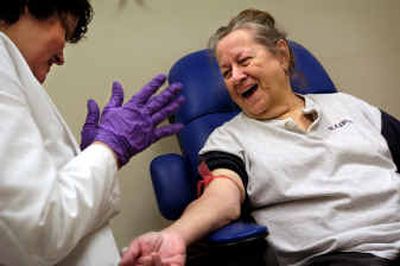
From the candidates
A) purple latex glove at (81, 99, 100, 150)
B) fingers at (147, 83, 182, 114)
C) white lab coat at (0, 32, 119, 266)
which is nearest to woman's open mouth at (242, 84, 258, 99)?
fingers at (147, 83, 182, 114)

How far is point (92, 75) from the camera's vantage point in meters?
2.08

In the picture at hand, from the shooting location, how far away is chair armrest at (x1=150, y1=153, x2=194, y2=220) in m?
1.74

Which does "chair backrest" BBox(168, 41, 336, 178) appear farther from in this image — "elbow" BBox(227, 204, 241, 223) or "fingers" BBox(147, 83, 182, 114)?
"fingers" BBox(147, 83, 182, 114)

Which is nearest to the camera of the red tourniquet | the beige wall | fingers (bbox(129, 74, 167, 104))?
fingers (bbox(129, 74, 167, 104))

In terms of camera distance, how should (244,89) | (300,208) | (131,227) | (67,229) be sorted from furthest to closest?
(131,227)
(244,89)
(300,208)
(67,229)

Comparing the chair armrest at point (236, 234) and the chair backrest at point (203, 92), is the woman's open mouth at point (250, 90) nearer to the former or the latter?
the chair backrest at point (203, 92)

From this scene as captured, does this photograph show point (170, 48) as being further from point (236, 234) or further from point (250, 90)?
point (236, 234)

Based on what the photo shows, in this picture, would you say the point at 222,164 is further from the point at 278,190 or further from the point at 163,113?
the point at 163,113

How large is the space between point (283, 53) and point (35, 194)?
45.3 inches

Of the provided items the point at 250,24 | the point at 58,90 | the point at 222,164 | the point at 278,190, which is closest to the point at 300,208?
the point at 278,190

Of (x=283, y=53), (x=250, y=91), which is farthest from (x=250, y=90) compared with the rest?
(x=283, y=53)

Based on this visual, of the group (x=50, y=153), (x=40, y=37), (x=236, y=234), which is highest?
(x=40, y=37)

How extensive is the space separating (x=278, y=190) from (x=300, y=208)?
3.2 inches

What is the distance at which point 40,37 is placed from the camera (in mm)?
1058
